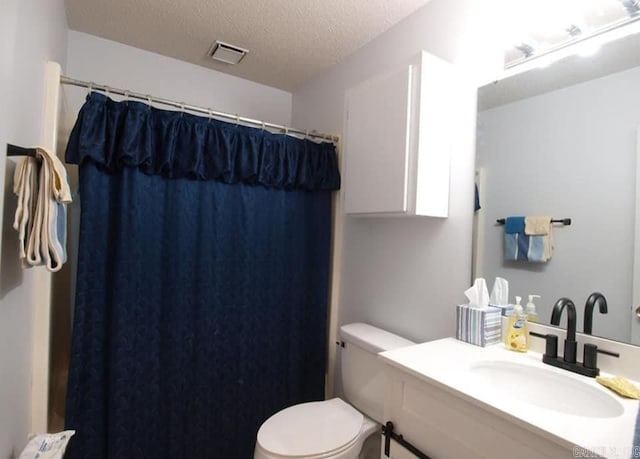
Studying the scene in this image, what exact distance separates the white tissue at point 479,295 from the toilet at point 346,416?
37 centimetres

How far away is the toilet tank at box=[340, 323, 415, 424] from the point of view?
1.46 m

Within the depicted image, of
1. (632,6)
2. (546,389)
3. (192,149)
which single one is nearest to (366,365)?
(546,389)

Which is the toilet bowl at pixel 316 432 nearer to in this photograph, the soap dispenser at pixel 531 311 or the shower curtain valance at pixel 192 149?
the soap dispenser at pixel 531 311

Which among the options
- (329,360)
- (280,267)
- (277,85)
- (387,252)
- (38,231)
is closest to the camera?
(38,231)

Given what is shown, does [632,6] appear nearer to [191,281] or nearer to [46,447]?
[191,281]

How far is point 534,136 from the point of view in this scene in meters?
1.22

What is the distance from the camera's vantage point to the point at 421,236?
60.3 inches

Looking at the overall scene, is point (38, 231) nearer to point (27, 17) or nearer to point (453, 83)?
point (27, 17)

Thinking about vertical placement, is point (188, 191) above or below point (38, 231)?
above

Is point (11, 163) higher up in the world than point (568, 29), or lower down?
lower down

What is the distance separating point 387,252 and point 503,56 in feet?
3.21

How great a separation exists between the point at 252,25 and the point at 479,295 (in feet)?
5.66

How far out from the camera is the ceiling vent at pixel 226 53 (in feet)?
6.41

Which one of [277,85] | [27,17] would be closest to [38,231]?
[27,17]
